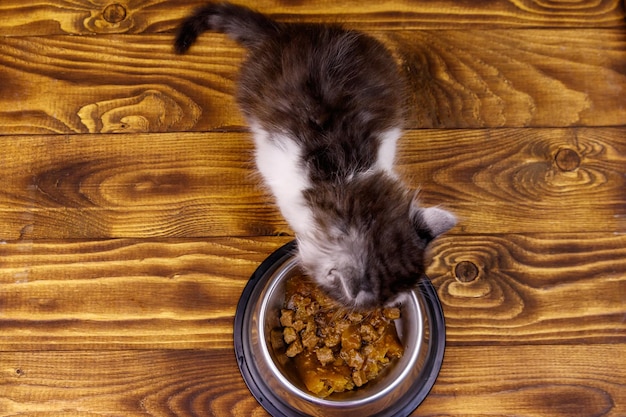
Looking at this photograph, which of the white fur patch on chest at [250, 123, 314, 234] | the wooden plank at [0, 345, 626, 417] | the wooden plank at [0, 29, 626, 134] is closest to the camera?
the white fur patch on chest at [250, 123, 314, 234]

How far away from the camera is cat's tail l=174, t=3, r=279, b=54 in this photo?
1.44 metres

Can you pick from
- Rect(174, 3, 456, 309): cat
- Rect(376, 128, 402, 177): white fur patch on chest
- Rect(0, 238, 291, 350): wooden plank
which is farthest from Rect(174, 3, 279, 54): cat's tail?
Rect(0, 238, 291, 350): wooden plank

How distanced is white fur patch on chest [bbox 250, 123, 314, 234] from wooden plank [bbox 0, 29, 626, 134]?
23 centimetres

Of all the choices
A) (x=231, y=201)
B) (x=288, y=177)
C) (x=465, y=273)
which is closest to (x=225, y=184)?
(x=231, y=201)

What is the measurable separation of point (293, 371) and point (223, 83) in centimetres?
84

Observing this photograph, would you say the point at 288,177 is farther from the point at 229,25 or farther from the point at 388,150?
the point at 229,25

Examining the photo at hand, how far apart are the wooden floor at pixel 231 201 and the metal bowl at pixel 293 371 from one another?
0.06 m

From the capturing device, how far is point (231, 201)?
151cm

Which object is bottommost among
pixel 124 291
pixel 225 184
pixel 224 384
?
pixel 224 384

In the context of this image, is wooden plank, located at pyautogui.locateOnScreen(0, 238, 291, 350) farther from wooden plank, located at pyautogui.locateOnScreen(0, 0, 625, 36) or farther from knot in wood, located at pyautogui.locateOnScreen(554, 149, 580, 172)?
knot in wood, located at pyautogui.locateOnScreen(554, 149, 580, 172)

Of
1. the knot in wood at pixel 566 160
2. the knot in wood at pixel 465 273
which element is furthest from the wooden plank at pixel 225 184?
the knot in wood at pixel 465 273

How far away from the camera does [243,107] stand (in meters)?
1.42

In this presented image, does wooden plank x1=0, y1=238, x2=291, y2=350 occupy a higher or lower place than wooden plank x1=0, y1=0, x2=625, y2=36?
lower

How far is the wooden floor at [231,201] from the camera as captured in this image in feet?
4.77
